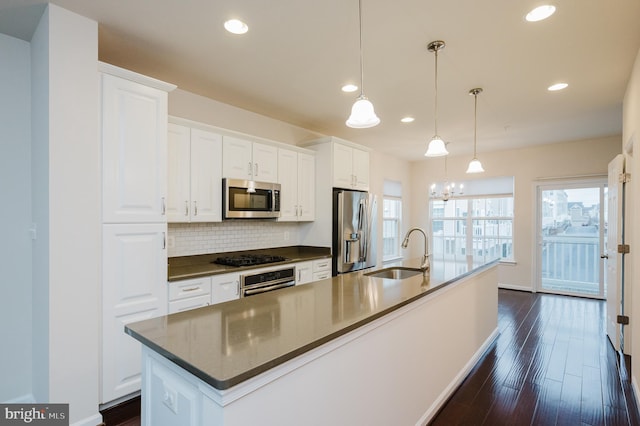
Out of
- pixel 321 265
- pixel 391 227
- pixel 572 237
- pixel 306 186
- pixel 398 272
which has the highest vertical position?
pixel 306 186

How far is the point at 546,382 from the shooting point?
2723 millimetres

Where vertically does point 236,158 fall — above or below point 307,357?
above

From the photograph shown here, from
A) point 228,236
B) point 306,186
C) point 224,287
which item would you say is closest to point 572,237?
point 306,186

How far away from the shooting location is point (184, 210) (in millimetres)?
2998

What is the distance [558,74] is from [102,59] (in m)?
4.00

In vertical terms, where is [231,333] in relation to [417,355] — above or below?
above

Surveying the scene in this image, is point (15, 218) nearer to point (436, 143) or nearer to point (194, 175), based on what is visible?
point (194, 175)

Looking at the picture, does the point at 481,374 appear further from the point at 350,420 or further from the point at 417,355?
the point at 350,420

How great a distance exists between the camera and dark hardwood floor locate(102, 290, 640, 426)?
2.25m

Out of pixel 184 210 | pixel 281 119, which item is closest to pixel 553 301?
pixel 281 119

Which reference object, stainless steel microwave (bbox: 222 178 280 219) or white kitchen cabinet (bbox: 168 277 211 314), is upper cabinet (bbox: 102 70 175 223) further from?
stainless steel microwave (bbox: 222 178 280 219)

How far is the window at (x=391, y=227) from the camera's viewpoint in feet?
21.6

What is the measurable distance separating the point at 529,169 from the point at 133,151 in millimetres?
6326

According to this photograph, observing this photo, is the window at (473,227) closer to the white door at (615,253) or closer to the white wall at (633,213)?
the white door at (615,253)
